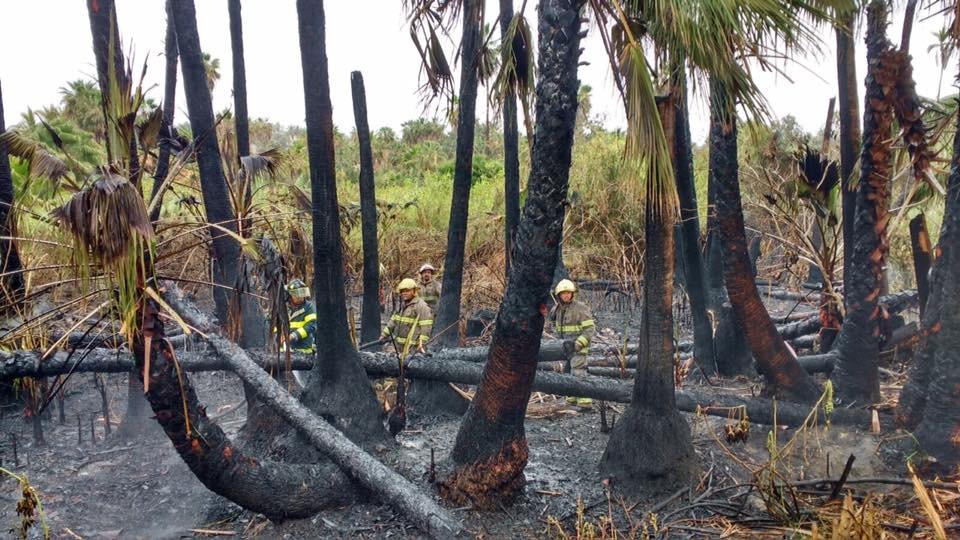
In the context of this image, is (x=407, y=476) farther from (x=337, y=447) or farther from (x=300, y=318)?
(x=300, y=318)

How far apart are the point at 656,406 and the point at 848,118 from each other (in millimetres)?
4599

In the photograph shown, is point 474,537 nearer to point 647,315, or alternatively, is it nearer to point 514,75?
point 647,315

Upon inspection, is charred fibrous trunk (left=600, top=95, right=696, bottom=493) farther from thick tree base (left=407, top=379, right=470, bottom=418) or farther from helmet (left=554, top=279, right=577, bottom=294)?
helmet (left=554, top=279, right=577, bottom=294)

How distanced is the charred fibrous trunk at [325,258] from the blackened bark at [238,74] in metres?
4.59

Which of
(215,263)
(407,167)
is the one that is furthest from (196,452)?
(407,167)

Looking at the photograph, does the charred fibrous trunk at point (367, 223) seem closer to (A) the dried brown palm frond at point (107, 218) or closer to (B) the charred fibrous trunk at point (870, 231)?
(A) the dried brown palm frond at point (107, 218)

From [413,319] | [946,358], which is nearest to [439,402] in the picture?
[413,319]

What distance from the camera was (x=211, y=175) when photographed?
9.35 metres

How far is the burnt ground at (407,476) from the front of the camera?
6.93 metres

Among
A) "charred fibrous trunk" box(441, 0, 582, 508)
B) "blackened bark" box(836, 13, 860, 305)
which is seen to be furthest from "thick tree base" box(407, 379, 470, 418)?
"blackened bark" box(836, 13, 860, 305)

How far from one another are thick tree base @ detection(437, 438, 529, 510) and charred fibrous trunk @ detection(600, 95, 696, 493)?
1.12 meters

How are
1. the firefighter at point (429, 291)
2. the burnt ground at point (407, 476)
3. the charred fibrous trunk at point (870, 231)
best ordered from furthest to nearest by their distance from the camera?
the firefighter at point (429, 291), the charred fibrous trunk at point (870, 231), the burnt ground at point (407, 476)

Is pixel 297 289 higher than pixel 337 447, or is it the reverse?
pixel 297 289

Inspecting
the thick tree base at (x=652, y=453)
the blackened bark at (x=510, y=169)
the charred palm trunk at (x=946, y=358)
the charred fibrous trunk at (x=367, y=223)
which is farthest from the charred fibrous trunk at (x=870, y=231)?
the charred fibrous trunk at (x=367, y=223)
